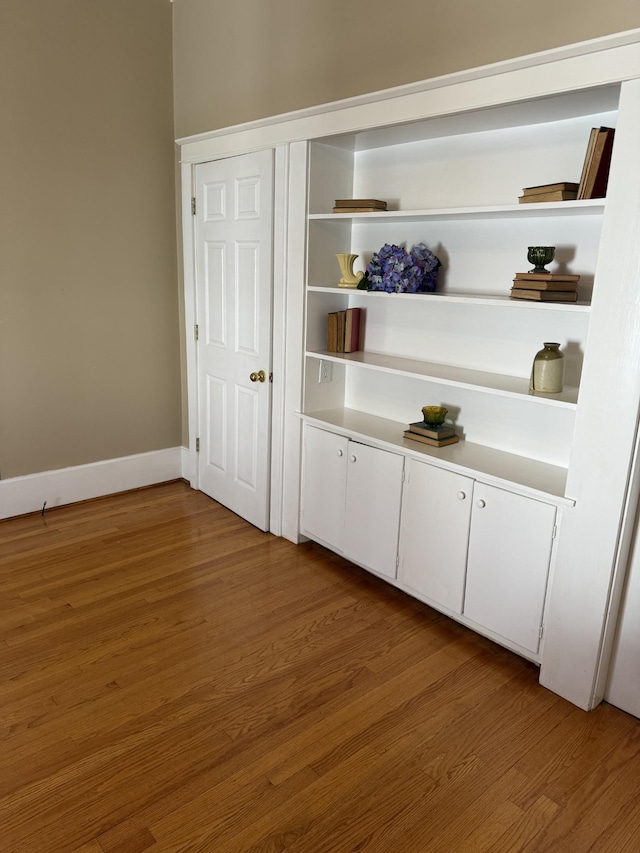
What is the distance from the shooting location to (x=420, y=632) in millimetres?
2723

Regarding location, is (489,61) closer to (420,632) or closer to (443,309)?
(443,309)

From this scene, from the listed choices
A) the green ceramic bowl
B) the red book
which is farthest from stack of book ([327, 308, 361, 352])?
the green ceramic bowl

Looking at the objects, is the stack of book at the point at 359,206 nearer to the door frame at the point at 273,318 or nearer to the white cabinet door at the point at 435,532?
the door frame at the point at 273,318

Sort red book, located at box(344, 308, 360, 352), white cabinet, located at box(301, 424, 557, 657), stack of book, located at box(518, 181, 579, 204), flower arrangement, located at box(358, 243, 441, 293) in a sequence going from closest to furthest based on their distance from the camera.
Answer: stack of book, located at box(518, 181, 579, 204)
white cabinet, located at box(301, 424, 557, 657)
flower arrangement, located at box(358, 243, 441, 293)
red book, located at box(344, 308, 360, 352)

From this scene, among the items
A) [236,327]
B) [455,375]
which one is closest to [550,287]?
[455,375]

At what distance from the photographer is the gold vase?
10.2 ft

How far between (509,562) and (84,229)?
9.74 feet

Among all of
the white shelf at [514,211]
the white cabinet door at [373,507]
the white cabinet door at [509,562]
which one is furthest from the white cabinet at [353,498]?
the white shelf at [514,211]

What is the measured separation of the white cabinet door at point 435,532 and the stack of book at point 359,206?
1.16m

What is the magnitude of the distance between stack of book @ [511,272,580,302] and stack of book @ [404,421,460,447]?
74 centimetres

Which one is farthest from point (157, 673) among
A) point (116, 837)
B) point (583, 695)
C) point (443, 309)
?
point (443, 309)

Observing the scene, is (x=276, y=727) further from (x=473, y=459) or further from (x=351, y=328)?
(x=351, y=328)

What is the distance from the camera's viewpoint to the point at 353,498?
311cm

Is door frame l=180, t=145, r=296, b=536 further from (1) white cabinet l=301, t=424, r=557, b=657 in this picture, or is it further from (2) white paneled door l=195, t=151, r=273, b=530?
(1) white cabinet l=301, t=424, r=557, b=657
